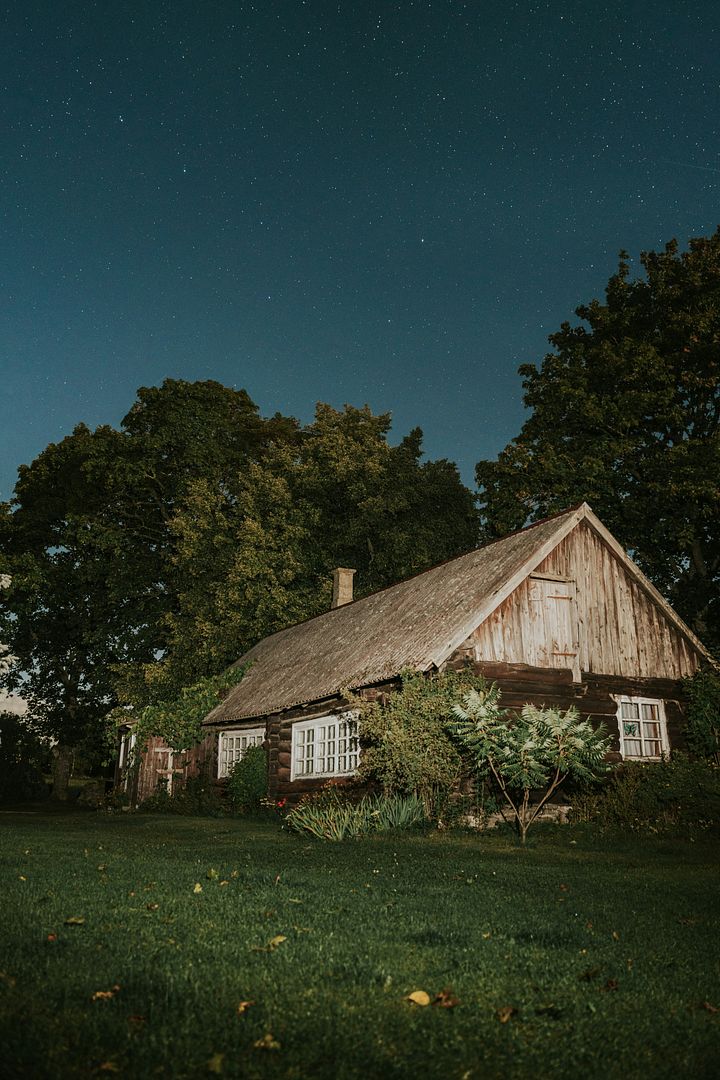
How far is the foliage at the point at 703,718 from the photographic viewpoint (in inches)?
720

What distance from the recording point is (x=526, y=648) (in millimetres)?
17172

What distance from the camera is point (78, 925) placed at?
5148 millimetres

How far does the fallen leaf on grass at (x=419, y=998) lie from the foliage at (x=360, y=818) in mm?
8507

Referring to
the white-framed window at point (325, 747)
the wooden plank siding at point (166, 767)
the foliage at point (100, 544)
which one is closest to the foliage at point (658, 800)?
the white-framed window at point (325, 747)

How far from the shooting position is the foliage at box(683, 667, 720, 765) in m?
18.3

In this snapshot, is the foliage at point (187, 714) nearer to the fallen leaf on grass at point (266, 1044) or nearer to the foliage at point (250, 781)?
the foliage at point (250, 781)

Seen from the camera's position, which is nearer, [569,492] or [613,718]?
[613,718]

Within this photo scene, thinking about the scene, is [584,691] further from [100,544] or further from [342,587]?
[100,544]

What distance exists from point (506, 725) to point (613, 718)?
20.4 ft

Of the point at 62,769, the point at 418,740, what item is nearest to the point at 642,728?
the point at 418,740

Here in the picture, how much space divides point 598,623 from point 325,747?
725 cm

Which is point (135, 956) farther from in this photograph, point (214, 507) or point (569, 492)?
point (214, 507)

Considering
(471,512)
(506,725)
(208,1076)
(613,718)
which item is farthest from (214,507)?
(208,1076)

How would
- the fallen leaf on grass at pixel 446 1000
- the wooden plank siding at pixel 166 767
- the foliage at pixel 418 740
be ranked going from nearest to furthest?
the fallen leaf on grass at pixel 446 1000, the foliage at pixel 418 740, the wooden plank siding at pixel 166 767
